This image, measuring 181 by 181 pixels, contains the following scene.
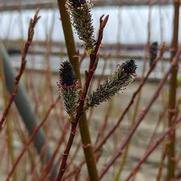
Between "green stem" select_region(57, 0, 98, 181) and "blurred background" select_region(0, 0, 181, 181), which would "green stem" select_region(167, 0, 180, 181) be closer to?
"green stem" select_region(57, 0, 98, 181)

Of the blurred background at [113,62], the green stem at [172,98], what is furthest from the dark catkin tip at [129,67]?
the blurred background at [113,62]

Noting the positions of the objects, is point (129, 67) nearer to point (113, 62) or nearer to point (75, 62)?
point (75, 62)

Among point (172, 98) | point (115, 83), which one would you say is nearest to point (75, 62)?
point (115, 83)

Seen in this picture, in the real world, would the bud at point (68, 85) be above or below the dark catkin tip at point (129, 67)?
below

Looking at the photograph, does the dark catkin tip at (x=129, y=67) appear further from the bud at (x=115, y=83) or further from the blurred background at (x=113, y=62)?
the blurred background at (x=113, y=62)

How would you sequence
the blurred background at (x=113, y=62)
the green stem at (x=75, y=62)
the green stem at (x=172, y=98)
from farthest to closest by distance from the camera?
1. the blurred background at (x=113, y=62)
2. the green stem at (x=172, y=98)
3. the green stem at (x=75, y=62)

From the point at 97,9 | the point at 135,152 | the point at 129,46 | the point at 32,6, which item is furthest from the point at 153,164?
the point at 32,6
